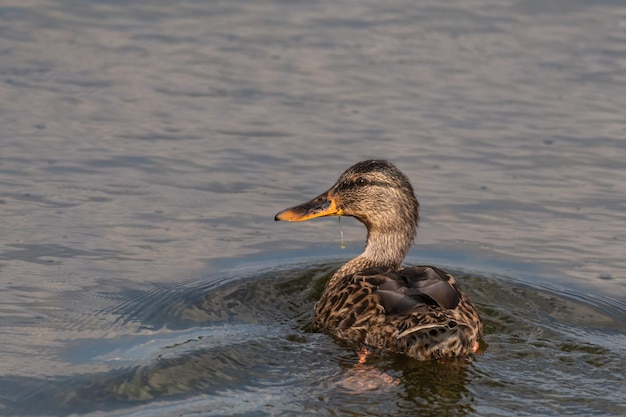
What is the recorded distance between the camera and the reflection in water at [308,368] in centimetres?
847

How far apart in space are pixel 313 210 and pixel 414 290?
1.82 metres

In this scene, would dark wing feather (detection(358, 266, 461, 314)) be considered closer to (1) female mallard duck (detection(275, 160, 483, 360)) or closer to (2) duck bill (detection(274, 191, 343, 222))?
(1) female mallard duck (detection(275, 160, 483, 360))

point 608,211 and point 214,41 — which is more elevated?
point 214,41

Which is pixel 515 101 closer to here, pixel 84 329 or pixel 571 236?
pixel 571 236

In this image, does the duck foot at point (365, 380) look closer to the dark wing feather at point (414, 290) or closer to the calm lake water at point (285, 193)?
the calm lake water at point (285, 193)

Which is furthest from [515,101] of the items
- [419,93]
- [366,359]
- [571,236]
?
[366,359]

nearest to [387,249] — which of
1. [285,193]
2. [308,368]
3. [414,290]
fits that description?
[414,290]

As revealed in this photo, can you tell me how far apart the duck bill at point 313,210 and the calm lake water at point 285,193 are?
0.51m

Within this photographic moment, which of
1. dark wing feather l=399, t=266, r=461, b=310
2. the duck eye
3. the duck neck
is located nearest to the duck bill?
the duck eye

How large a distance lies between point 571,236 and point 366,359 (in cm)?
342

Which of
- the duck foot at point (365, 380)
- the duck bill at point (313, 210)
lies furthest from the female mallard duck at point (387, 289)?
the duck foot at point (365, 380)

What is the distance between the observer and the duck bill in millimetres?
11062

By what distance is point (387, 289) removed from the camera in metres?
9.78

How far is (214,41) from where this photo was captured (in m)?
16.4
